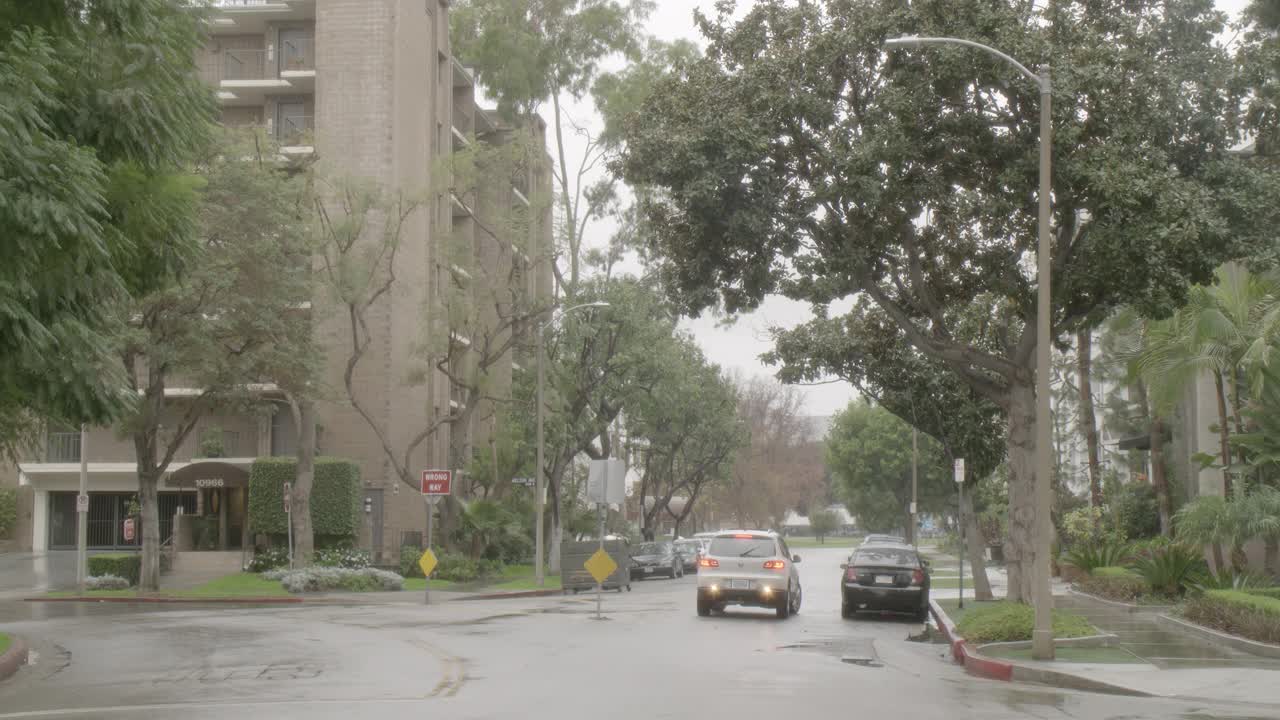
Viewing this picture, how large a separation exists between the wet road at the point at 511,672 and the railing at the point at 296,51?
91.0ft

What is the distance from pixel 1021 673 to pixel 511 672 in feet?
20.7

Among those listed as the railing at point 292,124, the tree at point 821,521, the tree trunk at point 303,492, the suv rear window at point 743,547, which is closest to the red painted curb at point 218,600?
the tree trunk at point 303,492

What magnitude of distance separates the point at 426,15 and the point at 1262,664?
41848 mm

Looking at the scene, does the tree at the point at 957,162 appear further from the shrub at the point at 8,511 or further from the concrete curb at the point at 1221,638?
the shrub at the point at 8,511

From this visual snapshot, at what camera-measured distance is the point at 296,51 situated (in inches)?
1957

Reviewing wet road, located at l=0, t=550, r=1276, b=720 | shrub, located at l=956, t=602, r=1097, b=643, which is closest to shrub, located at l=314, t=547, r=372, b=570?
wet road, located at l=0, t=550, r=1276, b=720

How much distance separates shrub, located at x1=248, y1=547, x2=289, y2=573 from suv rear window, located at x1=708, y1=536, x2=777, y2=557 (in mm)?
20301

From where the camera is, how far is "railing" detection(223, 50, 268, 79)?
166 ft

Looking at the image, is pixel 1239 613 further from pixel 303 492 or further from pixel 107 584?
pixel 107 584

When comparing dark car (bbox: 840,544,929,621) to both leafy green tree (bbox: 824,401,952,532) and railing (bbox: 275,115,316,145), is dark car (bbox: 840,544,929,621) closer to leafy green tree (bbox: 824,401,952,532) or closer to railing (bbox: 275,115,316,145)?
railing (bbox: 275,115,316,145)

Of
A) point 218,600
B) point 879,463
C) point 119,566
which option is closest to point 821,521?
point 879,463

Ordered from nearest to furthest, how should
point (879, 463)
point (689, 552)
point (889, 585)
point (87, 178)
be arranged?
point (87, 178) → point (889, 585) → point (689, 552) → point (879, 463)

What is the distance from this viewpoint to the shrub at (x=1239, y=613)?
60.0ft

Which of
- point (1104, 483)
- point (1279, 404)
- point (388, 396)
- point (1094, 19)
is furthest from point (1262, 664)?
point (388, 396)
